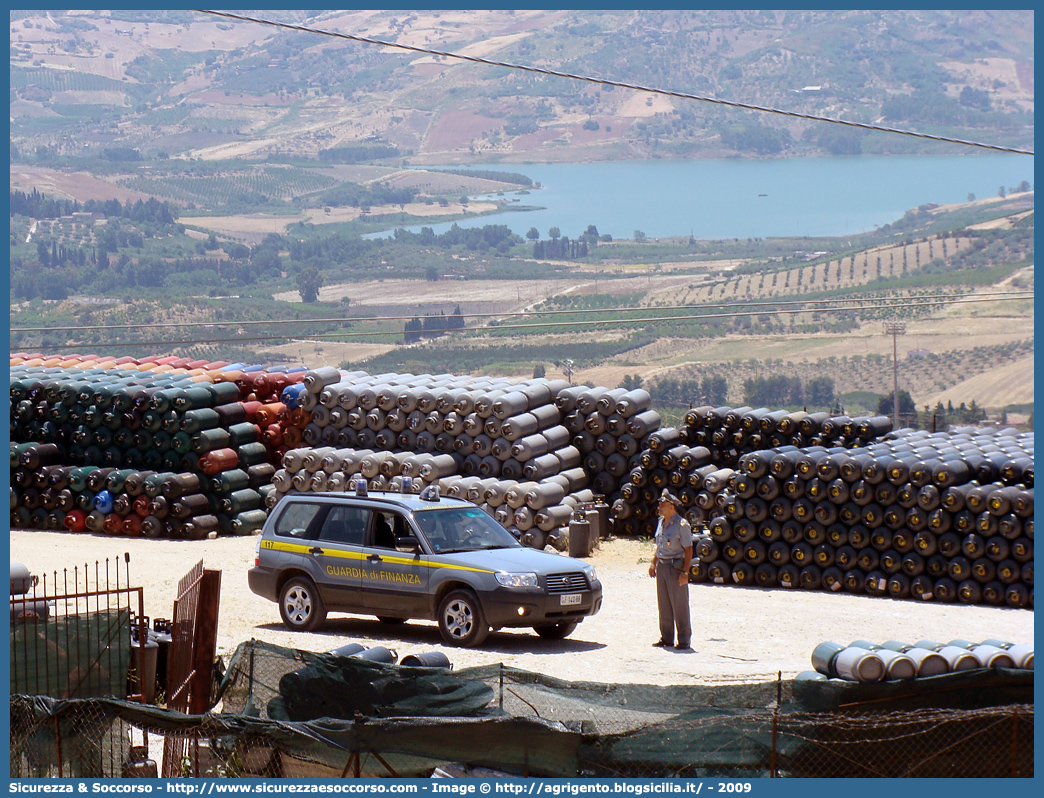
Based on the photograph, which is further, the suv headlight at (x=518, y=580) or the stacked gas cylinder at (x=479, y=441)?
the stacked gas cylinder at (x=479, y=441)

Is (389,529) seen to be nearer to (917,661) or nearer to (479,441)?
(917,661)

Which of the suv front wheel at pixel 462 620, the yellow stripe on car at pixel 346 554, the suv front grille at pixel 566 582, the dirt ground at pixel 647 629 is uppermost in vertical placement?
the yellow stripe on car at pixel 346 554

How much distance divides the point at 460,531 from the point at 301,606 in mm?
2344

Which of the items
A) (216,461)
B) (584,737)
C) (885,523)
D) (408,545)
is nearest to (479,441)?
(216,461)

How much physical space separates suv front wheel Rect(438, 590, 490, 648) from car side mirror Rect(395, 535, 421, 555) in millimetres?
702

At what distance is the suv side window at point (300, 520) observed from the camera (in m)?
15.8

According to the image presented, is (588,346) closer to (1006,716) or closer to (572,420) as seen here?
(572,420)

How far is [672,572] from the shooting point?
14906mm

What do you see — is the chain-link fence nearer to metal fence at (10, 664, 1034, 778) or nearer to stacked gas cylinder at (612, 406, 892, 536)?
metal fence at (10, 664, 1034, 778)

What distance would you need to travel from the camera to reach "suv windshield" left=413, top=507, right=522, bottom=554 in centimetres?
1523


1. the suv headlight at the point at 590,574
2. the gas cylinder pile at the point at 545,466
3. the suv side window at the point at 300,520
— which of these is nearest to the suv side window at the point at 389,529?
the suv side window at the point at 300,520

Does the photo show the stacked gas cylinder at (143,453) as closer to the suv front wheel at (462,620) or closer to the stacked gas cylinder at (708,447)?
the stacked gas cylinder at (708,447)

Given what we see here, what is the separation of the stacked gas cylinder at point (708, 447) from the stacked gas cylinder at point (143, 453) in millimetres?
7828

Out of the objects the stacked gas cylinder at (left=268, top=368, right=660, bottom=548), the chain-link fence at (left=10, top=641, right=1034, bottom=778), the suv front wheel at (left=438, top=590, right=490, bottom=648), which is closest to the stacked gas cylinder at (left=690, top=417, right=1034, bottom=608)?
the stacked gas cylinder at (left=268, top=368, right=660, bottom=548)
